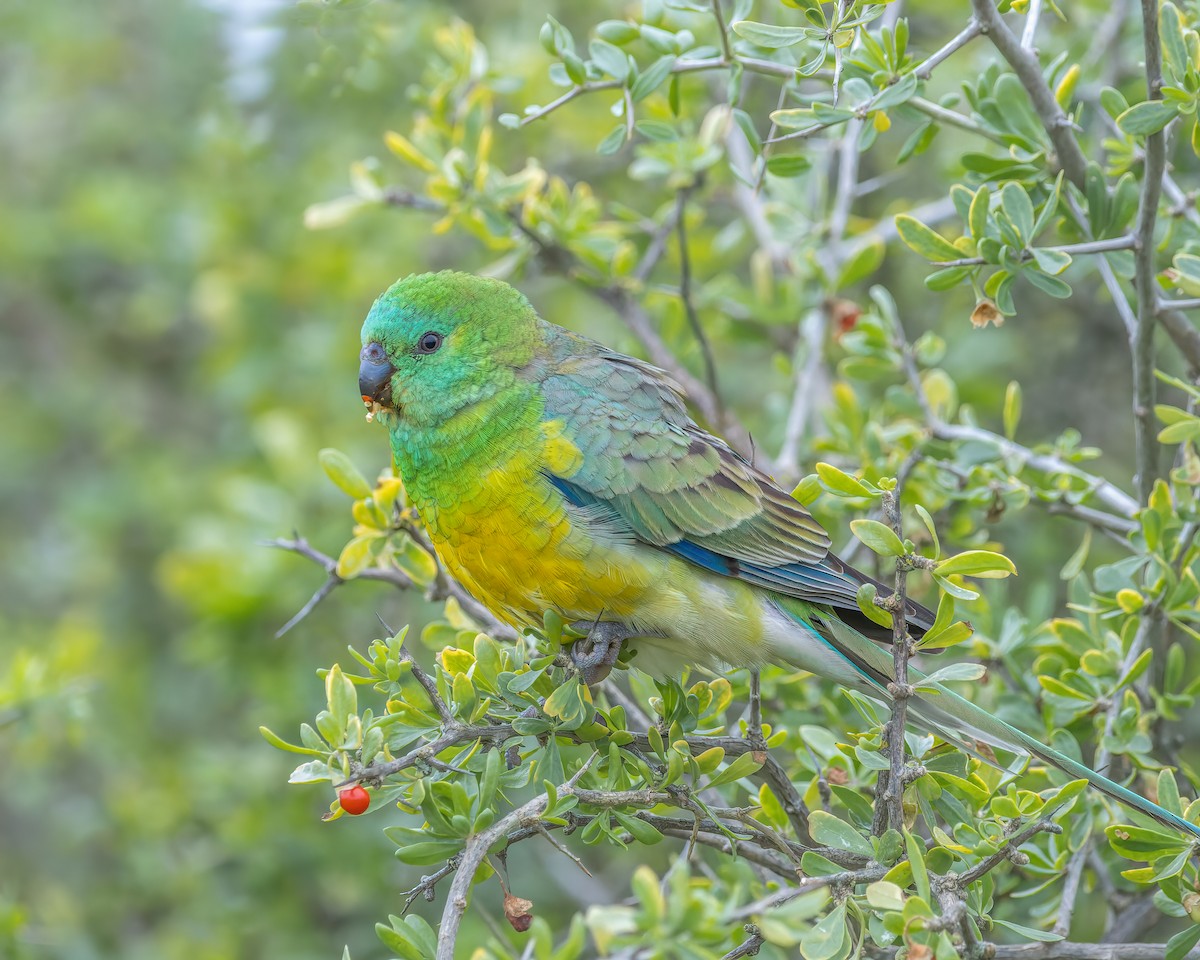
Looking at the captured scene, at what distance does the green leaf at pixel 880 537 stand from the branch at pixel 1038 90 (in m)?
1.18

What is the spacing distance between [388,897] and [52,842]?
3091mm

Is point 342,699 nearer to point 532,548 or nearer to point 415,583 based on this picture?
point 532,548

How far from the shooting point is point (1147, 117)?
2721 mm

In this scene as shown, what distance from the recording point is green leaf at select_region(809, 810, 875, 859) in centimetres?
252

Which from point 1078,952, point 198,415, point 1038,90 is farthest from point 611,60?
point 198,415

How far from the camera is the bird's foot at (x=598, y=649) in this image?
3.19m

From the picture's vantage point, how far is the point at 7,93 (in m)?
8.20

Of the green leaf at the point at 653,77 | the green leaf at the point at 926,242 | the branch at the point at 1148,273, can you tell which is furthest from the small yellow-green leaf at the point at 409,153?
the branch at the point at 1148,273

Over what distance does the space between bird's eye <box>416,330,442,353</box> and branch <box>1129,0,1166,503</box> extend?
1907 mm

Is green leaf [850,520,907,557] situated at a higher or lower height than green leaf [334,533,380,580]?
higher

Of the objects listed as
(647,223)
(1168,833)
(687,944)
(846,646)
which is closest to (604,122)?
(647,223)

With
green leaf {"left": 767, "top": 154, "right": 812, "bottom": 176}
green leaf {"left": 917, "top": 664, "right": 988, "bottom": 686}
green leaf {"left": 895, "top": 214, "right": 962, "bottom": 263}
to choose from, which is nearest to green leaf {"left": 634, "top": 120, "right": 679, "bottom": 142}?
green leaf {"left": 767, "top": 154, "right": 812, "bottom": 176}

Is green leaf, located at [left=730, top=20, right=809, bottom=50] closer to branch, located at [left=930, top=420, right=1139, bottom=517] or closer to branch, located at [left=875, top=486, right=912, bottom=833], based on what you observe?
branch, located at [left=875, top=486, right=912, bottom=833]

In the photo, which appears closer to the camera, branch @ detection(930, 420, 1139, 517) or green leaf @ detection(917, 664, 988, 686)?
green leaf @ detection(917, 664, 988, 686)
